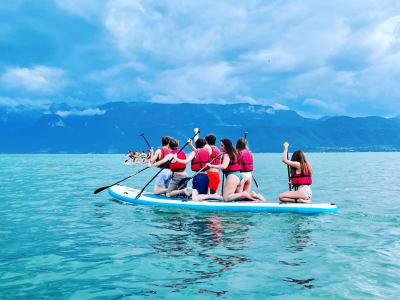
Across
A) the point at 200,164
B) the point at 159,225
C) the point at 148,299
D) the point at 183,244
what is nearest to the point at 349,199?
the point at 200,164

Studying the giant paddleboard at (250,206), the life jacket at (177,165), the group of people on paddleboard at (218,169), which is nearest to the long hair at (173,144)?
the group of people on paddleboard at (218,169)

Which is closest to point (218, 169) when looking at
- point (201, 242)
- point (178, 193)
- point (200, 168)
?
point (200, 168)

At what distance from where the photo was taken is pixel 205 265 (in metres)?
7.01

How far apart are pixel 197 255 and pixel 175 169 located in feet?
21.5

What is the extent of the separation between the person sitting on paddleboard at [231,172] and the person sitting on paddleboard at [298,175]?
140 centimetres

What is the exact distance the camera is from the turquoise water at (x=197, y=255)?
5.96 meters

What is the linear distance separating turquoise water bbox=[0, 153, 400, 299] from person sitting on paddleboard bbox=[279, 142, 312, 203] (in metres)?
0.76

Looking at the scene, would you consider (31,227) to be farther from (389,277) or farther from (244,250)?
(389,277)

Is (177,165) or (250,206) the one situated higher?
(177,165)

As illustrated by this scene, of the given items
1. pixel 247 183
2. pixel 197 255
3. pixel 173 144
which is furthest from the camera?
pixel 173 144

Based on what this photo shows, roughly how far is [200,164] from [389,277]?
24.9ft

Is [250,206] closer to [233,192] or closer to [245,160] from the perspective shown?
[233,192]

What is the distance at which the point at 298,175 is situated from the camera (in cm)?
1197

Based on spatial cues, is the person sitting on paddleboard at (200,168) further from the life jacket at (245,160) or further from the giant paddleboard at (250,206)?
the life jacket at (245,160)
